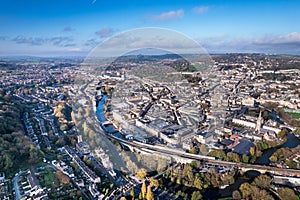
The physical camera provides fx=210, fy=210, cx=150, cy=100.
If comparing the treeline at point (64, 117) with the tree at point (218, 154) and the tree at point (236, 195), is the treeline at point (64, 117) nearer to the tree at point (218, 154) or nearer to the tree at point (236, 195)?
the tree at point (218, 154)

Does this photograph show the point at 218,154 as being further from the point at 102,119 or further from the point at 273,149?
the point at 102,119

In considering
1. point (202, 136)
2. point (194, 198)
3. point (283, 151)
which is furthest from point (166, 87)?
A: point (194, 198)

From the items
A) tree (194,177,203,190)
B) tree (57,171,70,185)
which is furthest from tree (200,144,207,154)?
tree (57,171,70,185)

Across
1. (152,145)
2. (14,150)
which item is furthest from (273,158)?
(14,150)

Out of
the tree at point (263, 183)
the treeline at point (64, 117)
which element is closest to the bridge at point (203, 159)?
the tree at point (263, 183)

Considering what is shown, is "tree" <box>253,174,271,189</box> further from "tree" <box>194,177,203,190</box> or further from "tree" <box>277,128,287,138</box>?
"tree" <box>277,128,287,138</box>
